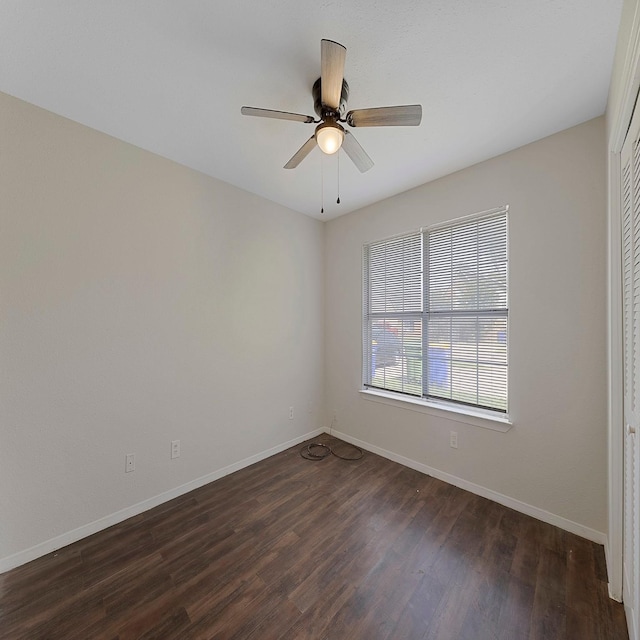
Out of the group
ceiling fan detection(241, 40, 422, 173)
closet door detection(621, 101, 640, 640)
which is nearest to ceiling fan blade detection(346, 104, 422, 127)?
ceiling fan detection(241, 40, 422, 173)

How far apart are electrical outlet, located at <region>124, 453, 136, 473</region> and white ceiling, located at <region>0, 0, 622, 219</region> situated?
225cm

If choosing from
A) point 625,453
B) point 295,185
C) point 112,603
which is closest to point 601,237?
point 625,453

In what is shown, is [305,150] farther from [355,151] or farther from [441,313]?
[441,313]

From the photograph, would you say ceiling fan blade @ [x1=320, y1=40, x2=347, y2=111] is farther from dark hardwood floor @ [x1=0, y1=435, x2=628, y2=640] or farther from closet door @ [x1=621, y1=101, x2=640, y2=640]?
dark hardwood floor @ [x1=0, y1=435, x2=628, y2=640]

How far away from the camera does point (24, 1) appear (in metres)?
1.12

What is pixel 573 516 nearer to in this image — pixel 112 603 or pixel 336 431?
pixel 336 431

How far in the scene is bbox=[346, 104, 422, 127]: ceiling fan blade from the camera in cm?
130

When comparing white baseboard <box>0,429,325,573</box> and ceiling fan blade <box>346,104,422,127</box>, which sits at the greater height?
ceiling fan blade <box>346,104,422,127</box>

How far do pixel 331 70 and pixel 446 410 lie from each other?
8.04 ft

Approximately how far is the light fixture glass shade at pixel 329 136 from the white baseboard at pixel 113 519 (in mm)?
2648

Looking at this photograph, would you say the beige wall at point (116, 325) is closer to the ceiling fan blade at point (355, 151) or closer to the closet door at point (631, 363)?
the ceiling fan blade at point (355, 151)

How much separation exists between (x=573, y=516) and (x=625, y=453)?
0.82 metres

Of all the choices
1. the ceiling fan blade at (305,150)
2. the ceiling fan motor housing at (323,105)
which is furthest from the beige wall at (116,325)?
the ceiling fan motor housing at (323,105)

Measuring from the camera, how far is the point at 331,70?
1.18 meters
